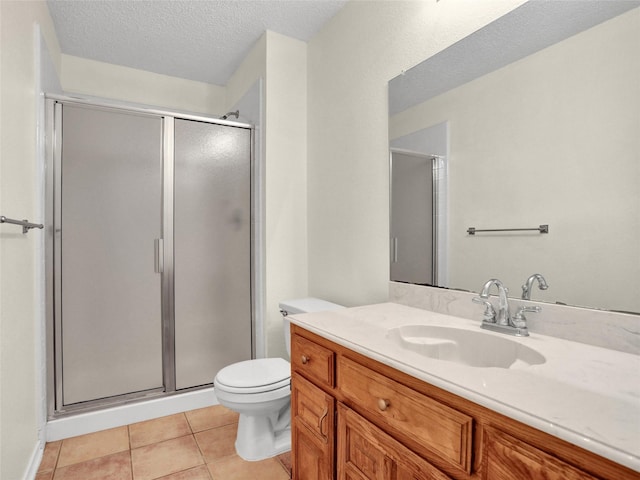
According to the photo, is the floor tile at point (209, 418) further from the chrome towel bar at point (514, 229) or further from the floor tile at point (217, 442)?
the chrome towel bar at point (514, 229)

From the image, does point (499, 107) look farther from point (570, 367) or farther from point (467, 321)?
point (570, 367)

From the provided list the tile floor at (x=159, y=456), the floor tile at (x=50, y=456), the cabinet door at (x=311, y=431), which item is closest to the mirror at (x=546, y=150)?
the cabinet door at (x=311, y=431)

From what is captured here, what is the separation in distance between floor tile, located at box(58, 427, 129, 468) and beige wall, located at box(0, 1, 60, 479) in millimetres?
170

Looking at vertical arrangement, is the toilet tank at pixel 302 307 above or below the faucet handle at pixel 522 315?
below

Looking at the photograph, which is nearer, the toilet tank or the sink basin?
the sink basin

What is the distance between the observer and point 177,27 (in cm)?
235

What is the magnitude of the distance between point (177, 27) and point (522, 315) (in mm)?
2606

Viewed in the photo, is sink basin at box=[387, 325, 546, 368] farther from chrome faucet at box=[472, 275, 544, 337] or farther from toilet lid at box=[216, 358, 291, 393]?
toilet lid at box=[216, 358, 291, 393]

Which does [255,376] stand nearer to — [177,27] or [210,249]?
[210,249]

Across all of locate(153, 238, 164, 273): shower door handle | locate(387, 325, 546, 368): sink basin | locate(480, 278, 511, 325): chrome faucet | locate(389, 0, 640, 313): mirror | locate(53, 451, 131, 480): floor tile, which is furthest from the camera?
locate(153, 238, 164, 273): shower door handle

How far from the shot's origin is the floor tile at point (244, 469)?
5.60 feet

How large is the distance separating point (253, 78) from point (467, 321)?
225cm

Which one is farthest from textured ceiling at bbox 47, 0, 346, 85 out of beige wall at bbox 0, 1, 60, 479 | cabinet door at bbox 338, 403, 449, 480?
cabinet door at bbox 338, 403, 449, 480

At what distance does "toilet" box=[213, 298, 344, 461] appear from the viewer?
174cm
